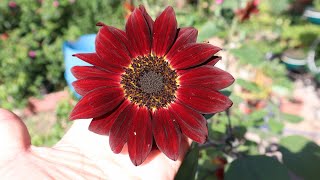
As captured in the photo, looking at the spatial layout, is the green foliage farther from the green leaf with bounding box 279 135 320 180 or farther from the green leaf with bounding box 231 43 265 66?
the green leaf with bounding box 279 135 320 180

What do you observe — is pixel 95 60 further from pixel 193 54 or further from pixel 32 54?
pixel 32 54

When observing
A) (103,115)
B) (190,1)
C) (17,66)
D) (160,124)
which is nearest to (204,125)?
(160,124)

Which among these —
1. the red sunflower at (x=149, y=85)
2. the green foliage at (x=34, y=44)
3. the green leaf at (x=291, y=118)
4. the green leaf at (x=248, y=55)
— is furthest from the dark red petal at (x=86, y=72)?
the green foliage at (x=34, y=44)

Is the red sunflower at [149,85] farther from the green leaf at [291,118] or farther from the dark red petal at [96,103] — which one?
the green leaf at [291,118]

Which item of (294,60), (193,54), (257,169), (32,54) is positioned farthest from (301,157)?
(32,54)

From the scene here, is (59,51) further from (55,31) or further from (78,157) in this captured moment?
(78,157)

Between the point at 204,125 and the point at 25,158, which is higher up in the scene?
the point at 204,125
